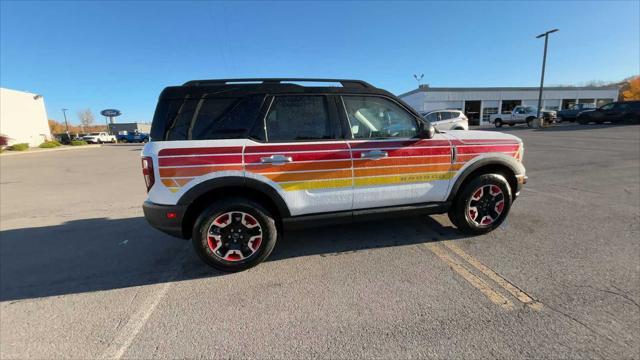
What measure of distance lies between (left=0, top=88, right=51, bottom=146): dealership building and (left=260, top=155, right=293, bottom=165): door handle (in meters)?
40.5

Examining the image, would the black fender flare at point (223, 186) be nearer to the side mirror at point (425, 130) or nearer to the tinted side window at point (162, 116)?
the tinted side window at point (162, 116)

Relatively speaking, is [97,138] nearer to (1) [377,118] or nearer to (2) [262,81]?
(2) [262,81]

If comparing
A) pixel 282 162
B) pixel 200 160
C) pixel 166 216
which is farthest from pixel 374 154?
pixel 166 216

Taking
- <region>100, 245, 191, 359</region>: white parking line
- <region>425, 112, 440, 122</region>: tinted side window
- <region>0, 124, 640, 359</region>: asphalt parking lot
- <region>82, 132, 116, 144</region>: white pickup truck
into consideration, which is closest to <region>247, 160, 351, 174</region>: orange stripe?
<region>0, 124, 640, 359</region>: asphalt parking lot

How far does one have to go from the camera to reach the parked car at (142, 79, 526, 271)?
9.77 ft

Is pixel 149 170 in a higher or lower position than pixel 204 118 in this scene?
lower

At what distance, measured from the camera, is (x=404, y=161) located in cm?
345

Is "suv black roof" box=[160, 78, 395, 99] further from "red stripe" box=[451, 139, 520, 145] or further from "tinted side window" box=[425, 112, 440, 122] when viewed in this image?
"tinted side window" box=[425, 112, 440, 122]

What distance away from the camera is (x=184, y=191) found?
9.72ft

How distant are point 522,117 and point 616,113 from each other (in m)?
7.10

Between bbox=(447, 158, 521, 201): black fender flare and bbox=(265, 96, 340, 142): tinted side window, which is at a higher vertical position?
bbox=(265, 96, 340, 142): tinted side window

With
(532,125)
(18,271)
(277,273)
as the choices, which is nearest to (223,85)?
(277,273)

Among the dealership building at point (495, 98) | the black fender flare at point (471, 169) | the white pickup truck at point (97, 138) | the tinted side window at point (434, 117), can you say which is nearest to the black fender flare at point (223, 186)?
the black fender flare at point (471, 169)

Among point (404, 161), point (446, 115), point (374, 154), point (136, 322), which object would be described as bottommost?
point (136, 322)
